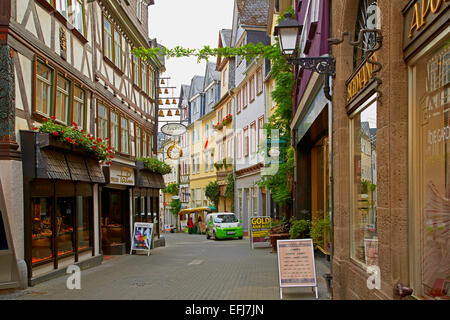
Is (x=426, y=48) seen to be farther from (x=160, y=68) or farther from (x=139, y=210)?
(x=160, y=68)

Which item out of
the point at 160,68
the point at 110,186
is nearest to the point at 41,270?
the point at 110,186

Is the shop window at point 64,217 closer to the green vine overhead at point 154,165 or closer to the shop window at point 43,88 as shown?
the shop window at point 43,88

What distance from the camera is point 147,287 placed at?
35.0 feet

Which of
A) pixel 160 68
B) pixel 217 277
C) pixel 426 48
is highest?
pixel 160 68

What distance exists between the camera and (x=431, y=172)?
15.5 feet

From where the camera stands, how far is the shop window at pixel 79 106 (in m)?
14.4

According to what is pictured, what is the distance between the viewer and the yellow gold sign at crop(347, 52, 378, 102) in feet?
20.9

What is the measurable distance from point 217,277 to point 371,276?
20.6ft

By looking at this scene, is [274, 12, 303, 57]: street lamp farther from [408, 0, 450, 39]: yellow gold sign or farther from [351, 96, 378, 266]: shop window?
[408, 0, 450, 39]: yellow gold sign

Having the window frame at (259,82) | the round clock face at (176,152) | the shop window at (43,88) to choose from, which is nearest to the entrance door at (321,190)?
the shop window at (43,88)

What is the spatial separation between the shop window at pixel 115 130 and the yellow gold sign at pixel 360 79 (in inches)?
466

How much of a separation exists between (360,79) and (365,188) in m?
1.48

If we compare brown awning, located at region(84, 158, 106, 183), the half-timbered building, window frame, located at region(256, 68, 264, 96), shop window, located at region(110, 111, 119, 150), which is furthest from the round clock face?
brown awning, located at region(84, 158, 106, 183)

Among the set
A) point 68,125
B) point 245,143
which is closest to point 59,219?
point 68,125
